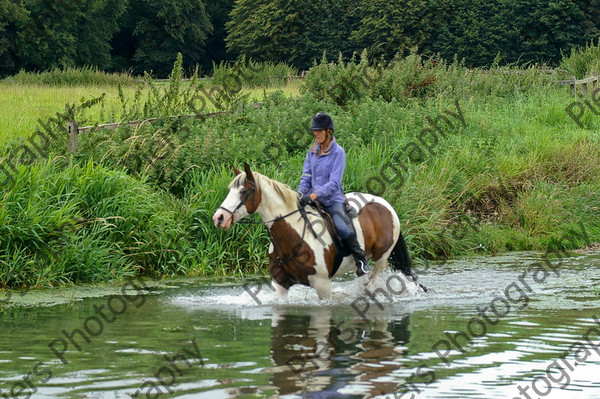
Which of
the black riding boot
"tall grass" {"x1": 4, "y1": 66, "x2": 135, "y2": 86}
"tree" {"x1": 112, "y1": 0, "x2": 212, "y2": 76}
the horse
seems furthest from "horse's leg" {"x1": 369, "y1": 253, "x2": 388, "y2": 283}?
"tree" {"x1": 112, "y1": 0, "x2": 212, "y2": 76}

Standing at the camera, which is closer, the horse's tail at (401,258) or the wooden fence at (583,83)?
the horse's tail at (401,258)

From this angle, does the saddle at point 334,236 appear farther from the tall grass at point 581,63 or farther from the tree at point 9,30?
the tree at point 9,30

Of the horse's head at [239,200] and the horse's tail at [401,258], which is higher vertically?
the horse's head at [239,200]

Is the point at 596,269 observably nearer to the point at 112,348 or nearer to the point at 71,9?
the point at 112,348

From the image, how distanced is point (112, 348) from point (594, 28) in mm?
54783

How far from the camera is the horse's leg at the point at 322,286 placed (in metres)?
10.2

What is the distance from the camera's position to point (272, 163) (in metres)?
15.5

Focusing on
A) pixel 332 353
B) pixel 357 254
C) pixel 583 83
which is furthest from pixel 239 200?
pixel 583 83

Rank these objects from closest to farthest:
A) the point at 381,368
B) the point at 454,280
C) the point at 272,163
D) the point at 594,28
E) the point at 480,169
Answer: the point at 381,368
the point at 454,280
the point at 272,163
the point at 480,169
the point at 594,28

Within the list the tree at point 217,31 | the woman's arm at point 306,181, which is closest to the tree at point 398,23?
the tree at point 217,31

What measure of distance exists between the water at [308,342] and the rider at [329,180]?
0.84 metres

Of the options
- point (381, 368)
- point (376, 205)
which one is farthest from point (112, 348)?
point (376, 205)

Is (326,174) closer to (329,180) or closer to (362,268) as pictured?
(329,180)

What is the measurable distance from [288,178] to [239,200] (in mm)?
5610
